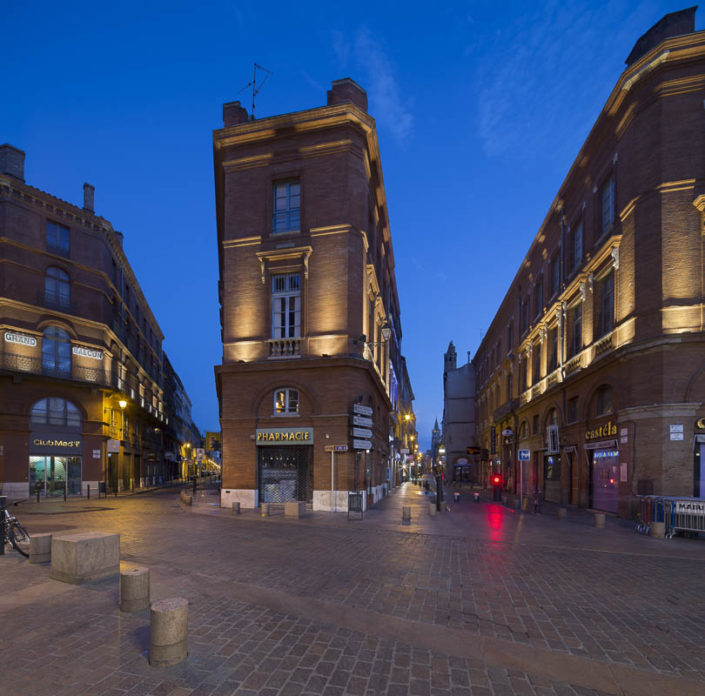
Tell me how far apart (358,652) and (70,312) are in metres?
31.9

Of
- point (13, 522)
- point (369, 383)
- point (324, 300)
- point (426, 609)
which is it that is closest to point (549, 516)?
point (369, 383)

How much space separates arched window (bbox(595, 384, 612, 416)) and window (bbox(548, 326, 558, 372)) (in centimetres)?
676

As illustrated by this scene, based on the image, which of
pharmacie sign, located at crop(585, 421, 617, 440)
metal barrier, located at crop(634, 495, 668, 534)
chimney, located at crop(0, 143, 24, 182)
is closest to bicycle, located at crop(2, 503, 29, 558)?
metal barrier, located at crop(634, 495, 668, 534)

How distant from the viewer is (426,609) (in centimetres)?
692

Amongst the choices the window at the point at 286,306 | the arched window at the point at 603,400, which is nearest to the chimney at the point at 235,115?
the window at the point at 286,306

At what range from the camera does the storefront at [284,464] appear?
2039 centimetres

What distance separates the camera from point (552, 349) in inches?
1126

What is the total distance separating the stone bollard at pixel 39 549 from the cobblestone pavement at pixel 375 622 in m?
0.42

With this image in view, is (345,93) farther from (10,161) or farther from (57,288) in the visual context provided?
(10,161)

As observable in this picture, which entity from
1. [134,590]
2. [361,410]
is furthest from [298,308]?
[134,590]

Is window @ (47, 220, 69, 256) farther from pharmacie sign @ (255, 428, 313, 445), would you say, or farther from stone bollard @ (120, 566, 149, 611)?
stone bollard @ (120, 566, 149, 611)

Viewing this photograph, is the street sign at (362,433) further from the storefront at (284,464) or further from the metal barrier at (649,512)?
the metal barrier at (649,512)

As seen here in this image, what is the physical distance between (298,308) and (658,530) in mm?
15854

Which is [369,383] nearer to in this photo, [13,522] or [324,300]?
[324,300]
